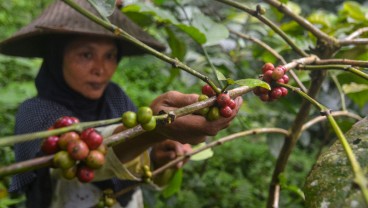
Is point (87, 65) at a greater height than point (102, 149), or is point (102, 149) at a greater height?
point (102, 149)

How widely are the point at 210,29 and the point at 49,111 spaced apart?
21.5 inches

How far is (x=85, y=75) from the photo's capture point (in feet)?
4.47

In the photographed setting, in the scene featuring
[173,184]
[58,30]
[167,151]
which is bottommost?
[173,184]

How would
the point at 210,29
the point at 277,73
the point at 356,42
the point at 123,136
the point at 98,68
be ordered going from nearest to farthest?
1. the point at 123,136
2. the point at 277,73
3. the point at 356,42
4. the point at 210,29
5. the point at 98,68

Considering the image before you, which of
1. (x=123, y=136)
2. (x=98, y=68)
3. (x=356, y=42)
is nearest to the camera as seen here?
(x=123, y=136)

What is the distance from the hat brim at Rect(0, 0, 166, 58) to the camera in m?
1.32

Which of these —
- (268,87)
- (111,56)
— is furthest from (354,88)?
(111,56)

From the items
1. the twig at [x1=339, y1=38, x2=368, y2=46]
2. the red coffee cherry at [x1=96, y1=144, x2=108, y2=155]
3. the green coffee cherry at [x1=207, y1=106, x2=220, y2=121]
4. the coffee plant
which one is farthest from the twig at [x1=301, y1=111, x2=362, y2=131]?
the red coffee cherry at [x1=96, y1=144, x2=108, y2=155]

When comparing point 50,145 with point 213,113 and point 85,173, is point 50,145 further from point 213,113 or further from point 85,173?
point 213,113

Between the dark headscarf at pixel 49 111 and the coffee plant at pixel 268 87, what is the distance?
21 cm

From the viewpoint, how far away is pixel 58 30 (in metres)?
1.27

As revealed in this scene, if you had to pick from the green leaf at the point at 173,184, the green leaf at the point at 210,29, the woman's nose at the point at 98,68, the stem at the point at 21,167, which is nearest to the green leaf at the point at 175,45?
the green leaf at the point at 210,29

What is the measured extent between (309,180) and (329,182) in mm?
38

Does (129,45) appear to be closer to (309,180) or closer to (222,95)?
(222,95)
